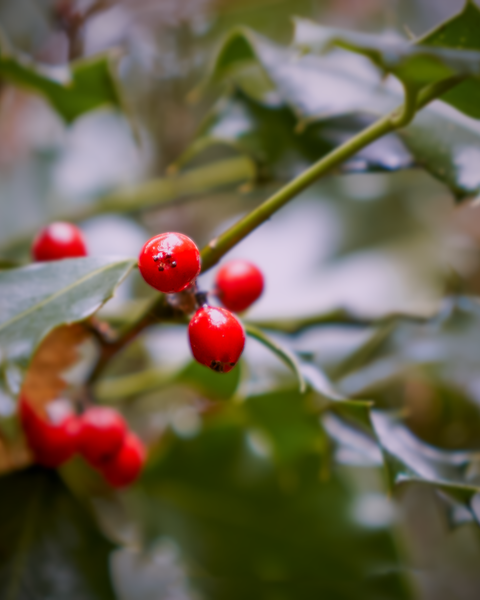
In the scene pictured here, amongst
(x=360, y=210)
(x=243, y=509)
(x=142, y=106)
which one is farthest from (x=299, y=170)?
(x=142, y=106)

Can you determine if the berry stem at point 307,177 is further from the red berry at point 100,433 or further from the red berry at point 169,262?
the red berry at point 100,433

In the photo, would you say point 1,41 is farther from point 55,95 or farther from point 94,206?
point 94,206

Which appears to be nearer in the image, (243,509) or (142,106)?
(243,509)

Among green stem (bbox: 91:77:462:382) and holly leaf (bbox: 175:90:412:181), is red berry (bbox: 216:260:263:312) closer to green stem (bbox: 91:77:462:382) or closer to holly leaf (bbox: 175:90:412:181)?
green stem (bbox: 91:77:462:382)

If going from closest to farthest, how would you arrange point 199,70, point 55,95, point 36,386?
point 36,386 < point 55,95 < point 199,70

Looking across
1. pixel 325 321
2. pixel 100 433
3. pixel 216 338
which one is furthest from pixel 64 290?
pixel 325 321

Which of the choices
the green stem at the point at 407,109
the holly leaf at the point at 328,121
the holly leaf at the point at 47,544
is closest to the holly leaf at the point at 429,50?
the green stem at the point at 407,109
